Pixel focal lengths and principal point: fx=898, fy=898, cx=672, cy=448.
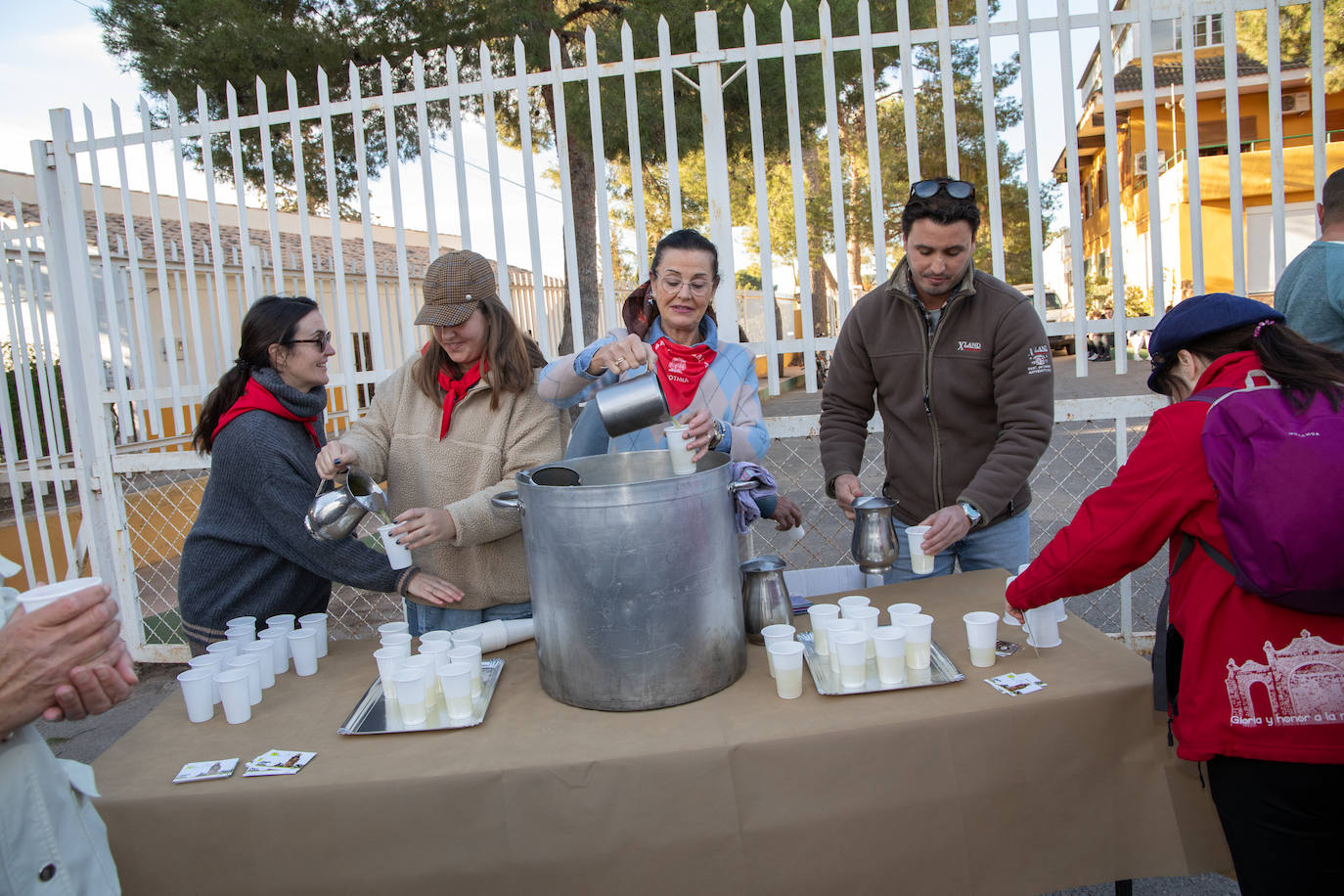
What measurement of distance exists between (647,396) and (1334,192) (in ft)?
7.48

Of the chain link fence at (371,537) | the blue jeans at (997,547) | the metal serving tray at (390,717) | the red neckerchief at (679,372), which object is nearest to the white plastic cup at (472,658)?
the metal serving tray at (390,717)

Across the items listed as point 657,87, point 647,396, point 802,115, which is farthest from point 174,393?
point 802,115

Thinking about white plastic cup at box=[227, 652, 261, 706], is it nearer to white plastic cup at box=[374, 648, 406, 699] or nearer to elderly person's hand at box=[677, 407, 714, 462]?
white plastic cup at box=[374, 648, 406, 699]

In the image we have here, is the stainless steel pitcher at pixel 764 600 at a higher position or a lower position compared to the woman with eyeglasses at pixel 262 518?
lower

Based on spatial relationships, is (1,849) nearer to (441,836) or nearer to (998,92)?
(441,836)

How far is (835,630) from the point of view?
177 cm

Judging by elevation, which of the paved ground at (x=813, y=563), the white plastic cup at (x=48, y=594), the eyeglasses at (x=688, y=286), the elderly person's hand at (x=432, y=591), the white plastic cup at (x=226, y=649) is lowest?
the paved ground at (x=813, y=563)

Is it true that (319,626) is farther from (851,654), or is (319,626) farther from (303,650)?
(851,654)

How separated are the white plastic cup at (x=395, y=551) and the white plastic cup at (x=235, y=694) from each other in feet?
1.30

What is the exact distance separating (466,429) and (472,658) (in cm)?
72

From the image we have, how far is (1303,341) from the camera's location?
153cm

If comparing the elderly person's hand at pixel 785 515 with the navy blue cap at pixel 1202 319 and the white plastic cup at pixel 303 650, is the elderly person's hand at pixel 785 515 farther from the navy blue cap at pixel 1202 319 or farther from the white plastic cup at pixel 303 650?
the white plastic cup at pixel 303 650

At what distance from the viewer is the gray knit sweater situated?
7.39 ft

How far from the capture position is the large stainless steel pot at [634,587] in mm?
1614
